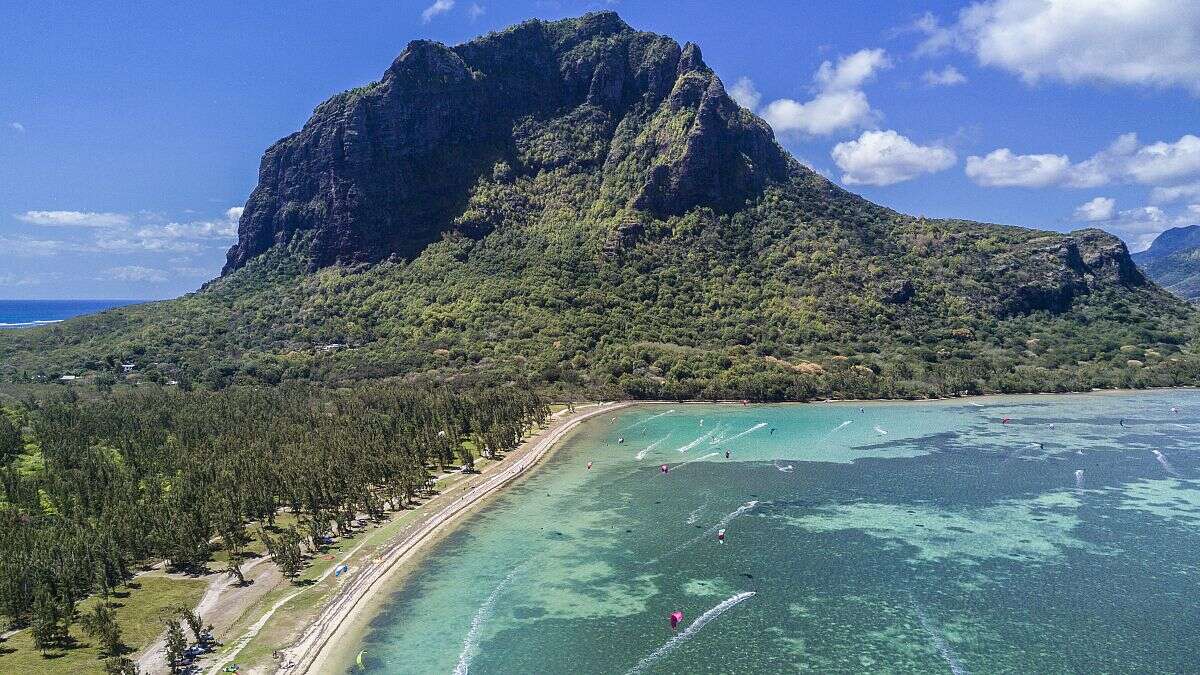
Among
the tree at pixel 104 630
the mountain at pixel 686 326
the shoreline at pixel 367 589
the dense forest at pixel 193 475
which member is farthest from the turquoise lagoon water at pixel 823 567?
the mountain at pixel 686 326

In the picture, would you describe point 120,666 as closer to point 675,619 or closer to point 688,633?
point 675,619

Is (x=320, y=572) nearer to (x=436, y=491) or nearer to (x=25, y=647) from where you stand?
(x=25, y=647)

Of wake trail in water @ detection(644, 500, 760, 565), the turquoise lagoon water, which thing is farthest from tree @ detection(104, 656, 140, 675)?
wake trail in water @ detection(644, 500, 760, 565)

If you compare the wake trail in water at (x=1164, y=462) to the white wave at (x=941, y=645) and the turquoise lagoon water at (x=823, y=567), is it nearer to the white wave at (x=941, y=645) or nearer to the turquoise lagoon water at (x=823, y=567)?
the turquoise lagoon water at (x=823, y=567)

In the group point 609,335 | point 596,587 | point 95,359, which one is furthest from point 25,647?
point 95,359

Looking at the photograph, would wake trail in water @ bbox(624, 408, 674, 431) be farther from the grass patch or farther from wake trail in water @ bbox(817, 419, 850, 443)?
the grass patch

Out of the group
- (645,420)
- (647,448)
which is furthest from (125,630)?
(645,420)
